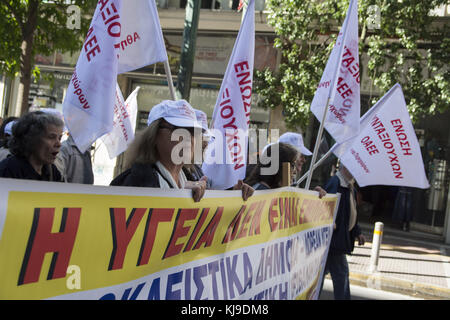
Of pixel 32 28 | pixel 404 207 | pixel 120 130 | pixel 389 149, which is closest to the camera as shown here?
pixel 389 149

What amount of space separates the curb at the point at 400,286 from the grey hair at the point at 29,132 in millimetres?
6241

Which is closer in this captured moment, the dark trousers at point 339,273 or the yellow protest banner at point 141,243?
the yellow protest banner at point 141,243

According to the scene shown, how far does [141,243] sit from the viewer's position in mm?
2213

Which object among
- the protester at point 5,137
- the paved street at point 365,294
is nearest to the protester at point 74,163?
the protester at point 5,137

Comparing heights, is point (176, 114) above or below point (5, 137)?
above

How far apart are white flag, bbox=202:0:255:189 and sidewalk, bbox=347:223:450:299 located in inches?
205

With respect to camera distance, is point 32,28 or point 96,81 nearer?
point 96,81

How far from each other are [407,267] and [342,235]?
15.9 ft

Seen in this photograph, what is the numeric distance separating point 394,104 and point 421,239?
9.18 m

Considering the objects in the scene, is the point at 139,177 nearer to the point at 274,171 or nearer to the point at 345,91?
the point at 274,171

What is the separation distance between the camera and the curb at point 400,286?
26.4ft

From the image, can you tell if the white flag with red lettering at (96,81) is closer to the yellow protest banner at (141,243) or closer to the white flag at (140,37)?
the white flag at (140,37)

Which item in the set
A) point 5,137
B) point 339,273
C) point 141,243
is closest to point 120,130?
point 5,137
